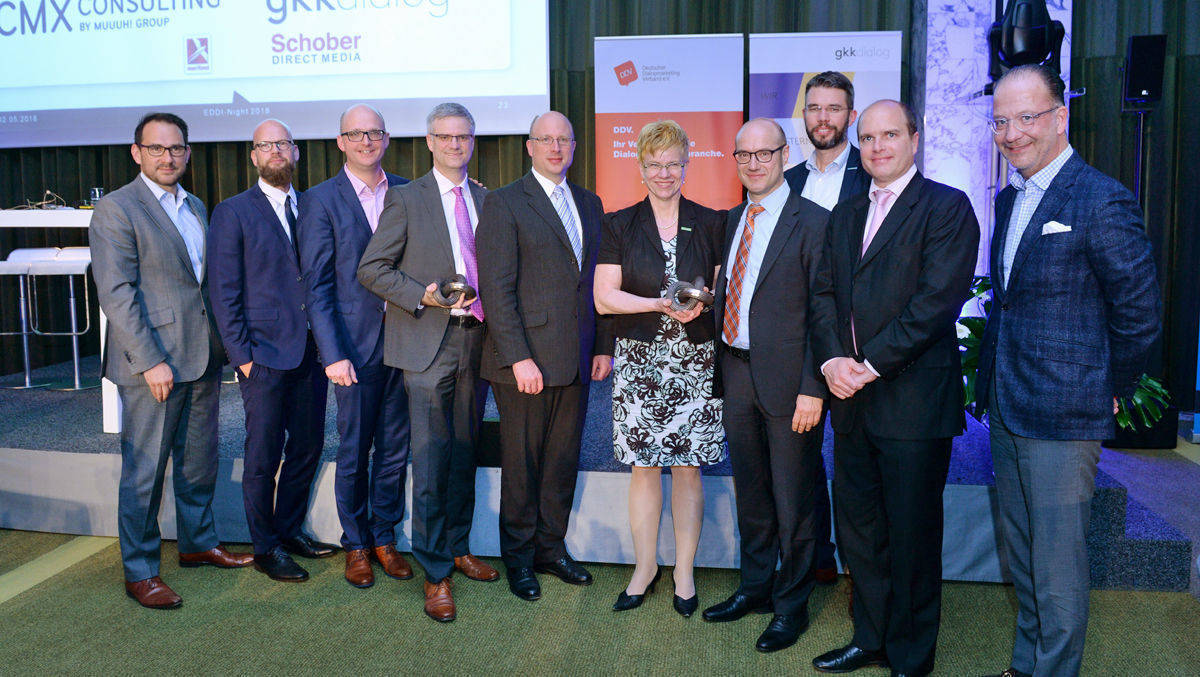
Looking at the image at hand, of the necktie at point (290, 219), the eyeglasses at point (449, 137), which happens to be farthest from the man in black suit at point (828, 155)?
the necktie at point (290, 219)

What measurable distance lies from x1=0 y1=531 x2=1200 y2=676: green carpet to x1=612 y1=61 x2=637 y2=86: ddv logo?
12.3 feet

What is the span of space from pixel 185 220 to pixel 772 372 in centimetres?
209

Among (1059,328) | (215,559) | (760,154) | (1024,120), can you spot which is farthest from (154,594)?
(1024,120)

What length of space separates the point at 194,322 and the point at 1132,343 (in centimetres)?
279

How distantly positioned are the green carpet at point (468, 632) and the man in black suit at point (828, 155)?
57 cm

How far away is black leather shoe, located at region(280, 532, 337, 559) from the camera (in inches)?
126

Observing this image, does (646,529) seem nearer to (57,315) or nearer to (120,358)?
(120,358)

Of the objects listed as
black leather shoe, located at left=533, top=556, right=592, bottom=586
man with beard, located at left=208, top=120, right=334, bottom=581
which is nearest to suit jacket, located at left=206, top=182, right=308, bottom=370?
man with beard, located at left=208, top=120, right=334, bottom=581

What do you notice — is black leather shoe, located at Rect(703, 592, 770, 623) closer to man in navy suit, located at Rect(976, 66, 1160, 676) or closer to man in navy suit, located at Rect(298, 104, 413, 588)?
man in navy suit, located at Rect(976, 66, 1160, 676)

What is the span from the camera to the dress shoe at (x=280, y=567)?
3002mm

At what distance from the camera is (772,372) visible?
93.6 inches

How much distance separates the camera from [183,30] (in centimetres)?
600

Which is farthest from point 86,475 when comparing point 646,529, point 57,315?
point 57,315

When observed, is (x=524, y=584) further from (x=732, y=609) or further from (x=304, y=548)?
(x=304, y=548)
